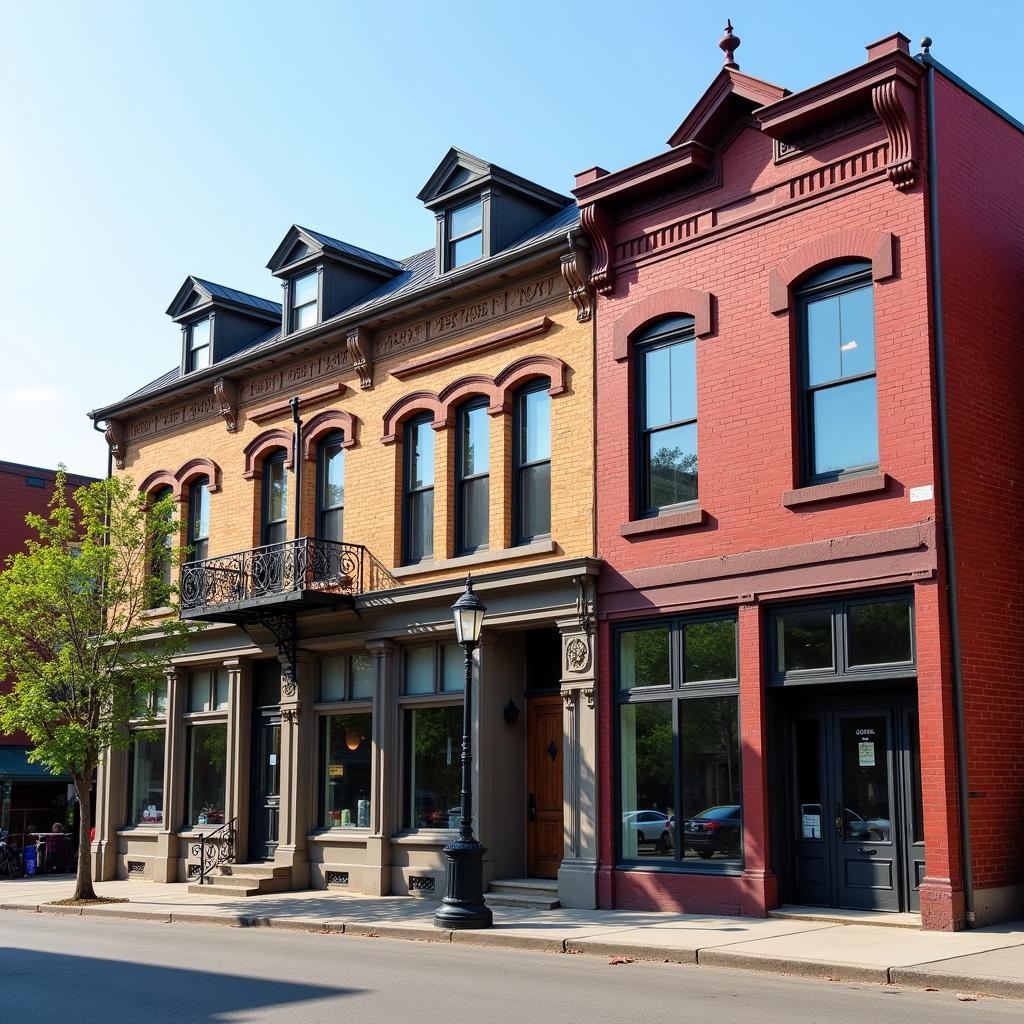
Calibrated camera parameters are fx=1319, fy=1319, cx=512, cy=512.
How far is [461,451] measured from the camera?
20.5 m

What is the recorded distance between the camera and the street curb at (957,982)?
33.7ft

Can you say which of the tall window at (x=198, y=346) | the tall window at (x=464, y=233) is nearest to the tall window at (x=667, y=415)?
the tall window at (x=464, y=233)

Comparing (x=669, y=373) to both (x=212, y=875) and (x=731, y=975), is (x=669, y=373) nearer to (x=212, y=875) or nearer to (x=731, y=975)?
(x=731, y=975)

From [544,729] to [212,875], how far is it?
7143mm

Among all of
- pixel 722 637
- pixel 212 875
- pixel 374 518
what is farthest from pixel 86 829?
pixel 722 637

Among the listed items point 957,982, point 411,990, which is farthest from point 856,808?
point 411,990

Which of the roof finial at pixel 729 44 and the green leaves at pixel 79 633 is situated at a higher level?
the roof finial at pixel 729 44

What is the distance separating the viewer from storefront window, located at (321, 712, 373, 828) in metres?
21.2

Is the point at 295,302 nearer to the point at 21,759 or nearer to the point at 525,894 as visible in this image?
the point at 525,894

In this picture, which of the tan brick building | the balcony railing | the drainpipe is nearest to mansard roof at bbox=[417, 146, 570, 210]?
the tan brick building

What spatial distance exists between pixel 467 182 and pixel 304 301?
14.4 feet

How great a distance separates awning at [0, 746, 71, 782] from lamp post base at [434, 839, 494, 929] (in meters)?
20.2

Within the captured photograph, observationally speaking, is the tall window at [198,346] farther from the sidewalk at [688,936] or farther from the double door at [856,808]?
the double door at [856,808]

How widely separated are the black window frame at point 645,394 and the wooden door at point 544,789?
336 cm
